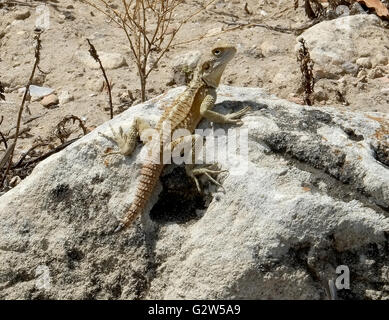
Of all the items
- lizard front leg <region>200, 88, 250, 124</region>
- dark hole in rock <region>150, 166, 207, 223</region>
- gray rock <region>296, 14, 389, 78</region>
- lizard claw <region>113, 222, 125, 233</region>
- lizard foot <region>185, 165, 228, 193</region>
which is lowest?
gray rock <region>296, 14, 389, 78</region>

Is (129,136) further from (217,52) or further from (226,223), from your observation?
(217,52)

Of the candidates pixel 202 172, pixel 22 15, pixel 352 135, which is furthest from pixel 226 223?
pixel 22 15

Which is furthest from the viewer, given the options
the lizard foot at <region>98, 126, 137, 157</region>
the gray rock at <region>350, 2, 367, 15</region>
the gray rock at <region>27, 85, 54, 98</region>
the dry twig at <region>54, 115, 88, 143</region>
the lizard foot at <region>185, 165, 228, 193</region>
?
the gray rock at <region>350, 2, 367, 15</region>

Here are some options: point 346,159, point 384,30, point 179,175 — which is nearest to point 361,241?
point 346,159

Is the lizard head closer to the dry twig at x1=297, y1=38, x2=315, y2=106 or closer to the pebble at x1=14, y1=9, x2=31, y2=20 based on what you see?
the dry twig at x1=297, y1=38, x2=315, y2=106

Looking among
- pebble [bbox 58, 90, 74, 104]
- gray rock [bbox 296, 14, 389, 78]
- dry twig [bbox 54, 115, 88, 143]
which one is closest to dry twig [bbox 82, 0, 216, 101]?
dry twig [bbox 54, 115, 88, 143]

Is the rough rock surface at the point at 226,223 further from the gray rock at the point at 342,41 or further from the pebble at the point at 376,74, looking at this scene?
the gray rock at the point at 342,41
